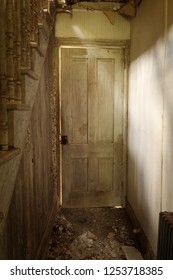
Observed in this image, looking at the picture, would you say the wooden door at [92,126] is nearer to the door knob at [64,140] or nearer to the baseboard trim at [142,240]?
the door knob at [64,140]

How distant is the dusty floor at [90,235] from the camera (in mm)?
2387

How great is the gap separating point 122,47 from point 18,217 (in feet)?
8.57

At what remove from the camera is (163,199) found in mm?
1940

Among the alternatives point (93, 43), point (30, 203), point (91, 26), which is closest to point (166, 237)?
point (30, 203)

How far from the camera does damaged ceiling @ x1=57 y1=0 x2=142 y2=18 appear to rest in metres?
2.98

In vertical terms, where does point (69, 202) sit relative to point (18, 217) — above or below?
below

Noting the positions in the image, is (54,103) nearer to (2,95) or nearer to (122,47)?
(122,47)

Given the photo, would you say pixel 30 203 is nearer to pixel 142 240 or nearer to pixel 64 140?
pixel 142 240

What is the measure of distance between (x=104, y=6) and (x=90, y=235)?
9.23 ft

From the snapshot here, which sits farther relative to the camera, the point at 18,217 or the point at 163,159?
the point at 163,159

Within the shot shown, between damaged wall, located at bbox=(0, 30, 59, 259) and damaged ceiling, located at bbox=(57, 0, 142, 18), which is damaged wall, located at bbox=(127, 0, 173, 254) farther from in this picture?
damaged wall, located at bbox=(0, 30, 59, 259)

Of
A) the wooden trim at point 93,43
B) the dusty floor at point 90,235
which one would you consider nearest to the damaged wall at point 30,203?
the dusty floor at point 90,235

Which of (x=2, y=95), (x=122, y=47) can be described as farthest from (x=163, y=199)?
(x=122, y=47)

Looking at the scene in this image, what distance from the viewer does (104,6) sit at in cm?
316
